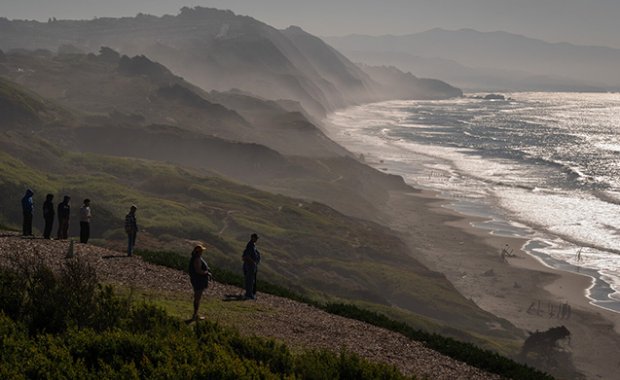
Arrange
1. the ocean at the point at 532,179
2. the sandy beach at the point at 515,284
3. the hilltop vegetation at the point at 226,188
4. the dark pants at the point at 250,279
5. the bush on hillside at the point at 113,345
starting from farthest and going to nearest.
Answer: the ocean at the point at 532,179 → the hilltop vegetation at the point at 226,188 → the sandy beach at the point at 515,284 → the dark pants at the point at 250,279 → the bush on hillside at the point at 113,345

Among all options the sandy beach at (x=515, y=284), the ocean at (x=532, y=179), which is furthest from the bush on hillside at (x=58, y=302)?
the ocean at (x=532, y=179)

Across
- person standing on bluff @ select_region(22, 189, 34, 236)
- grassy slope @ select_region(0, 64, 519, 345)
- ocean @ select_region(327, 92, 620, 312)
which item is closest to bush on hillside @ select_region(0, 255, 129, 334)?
person standing on bluff @ select_region(22, 189, 34, 236)

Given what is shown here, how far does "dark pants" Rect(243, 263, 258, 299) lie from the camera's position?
2302 centimetres

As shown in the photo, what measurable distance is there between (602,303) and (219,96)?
128 m

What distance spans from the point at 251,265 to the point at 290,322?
263 centimetres

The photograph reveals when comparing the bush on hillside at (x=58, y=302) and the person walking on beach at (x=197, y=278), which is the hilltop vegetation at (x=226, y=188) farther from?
the bush on hillside at (x=58, y=302)

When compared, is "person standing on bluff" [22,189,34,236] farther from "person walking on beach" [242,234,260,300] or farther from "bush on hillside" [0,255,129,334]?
"bush on hillside" [0,255,129,334]

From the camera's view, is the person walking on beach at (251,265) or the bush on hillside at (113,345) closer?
the bush on hillside at (113,345)

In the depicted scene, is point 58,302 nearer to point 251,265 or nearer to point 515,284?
point 251,265

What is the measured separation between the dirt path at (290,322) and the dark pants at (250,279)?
517 mm

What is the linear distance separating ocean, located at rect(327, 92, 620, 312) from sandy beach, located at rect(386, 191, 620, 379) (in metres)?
2.07

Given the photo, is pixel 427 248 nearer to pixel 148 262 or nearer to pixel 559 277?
pixel 559 277

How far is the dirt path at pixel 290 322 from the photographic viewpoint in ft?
64.7

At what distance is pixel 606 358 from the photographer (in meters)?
41.8
